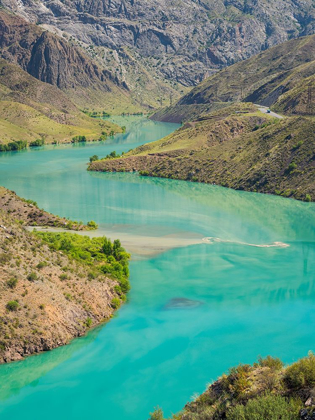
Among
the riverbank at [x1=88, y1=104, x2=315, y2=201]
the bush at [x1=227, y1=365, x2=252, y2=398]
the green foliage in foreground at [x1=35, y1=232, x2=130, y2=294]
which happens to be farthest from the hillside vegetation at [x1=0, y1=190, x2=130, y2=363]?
the riverbank at [x1=88, y1=104, x2=315, y2=201]

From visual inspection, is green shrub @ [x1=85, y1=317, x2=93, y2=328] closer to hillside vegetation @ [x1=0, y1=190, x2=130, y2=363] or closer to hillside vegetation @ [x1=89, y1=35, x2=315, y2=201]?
hillside vegetation @ [x1=0, y1=190, x2=130, y2=363]

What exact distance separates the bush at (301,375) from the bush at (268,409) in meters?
1.37

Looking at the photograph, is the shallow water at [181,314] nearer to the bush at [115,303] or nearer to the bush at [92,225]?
the bush at [115,303]

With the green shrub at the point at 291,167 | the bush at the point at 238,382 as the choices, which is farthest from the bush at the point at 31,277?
the green shrub at the point at 291,167

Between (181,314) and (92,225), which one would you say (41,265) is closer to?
(181,314)

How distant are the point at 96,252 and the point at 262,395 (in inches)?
1721

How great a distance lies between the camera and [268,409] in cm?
2670

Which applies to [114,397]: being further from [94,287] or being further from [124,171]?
[124,171]

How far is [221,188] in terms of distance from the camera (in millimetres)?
134750

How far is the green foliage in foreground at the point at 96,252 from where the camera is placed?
63438 mm

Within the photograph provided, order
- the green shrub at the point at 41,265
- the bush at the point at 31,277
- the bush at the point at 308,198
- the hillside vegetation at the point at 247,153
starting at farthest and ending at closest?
the hillside vegetation at the point at 247,153 < the bush at the point at 308,198 < the green shrub at the point at 41,265 < the bush at the point at 31,277

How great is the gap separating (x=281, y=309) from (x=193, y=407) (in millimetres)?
29511

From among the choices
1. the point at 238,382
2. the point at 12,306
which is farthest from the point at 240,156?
the point at 238,382

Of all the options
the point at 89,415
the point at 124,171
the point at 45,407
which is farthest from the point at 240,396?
the point at 124,171
